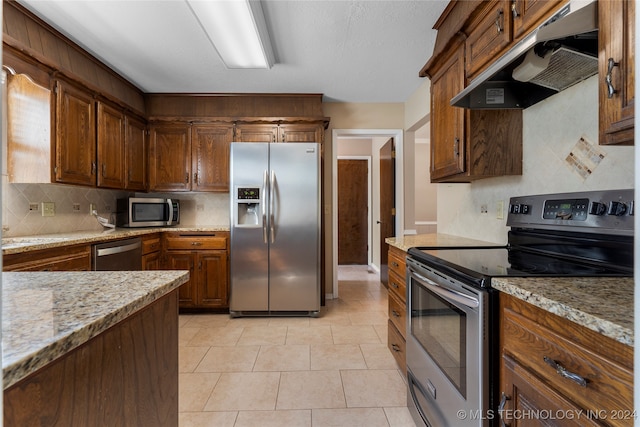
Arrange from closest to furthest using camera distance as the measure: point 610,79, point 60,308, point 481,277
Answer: point 60,308 → point 610,79 → point 481,277

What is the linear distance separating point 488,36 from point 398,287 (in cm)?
149

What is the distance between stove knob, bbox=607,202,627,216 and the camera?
1.15 m

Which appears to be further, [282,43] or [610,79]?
[282,43]

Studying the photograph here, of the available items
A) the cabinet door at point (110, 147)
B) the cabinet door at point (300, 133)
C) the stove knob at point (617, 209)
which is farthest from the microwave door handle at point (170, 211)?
the stove knob at point (617, 209)

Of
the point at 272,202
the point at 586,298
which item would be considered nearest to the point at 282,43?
the point at 272,202

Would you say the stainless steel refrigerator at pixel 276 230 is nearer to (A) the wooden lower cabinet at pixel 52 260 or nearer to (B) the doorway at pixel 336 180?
(B) the doorway at pixel 336 180

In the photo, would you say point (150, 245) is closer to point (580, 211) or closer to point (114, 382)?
point (114, 382)

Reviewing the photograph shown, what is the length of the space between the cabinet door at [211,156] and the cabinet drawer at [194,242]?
55 cm

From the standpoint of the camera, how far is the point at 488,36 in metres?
1.56

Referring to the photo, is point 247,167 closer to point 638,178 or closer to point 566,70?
point 566,70

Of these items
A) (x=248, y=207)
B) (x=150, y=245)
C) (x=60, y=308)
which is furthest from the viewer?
Result: (x=248, y=207)

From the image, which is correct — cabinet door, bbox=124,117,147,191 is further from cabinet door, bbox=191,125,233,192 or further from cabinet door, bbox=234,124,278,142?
cabinet door, bbox=234,124,278,142

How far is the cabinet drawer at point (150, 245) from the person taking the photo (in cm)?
288

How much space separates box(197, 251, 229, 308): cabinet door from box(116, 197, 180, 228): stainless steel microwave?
0.62 meters
